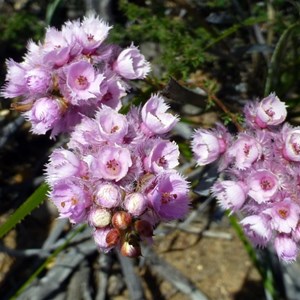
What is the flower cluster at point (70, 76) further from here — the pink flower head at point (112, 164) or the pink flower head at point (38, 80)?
the pink flower head at point (112, 164)

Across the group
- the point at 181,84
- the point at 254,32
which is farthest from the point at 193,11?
the point at 181,84

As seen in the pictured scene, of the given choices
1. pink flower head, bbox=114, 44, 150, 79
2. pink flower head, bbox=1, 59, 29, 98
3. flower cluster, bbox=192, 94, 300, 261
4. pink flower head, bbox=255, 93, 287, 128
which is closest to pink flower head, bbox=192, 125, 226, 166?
flower cluster, bbox=192, 94, 300, 261

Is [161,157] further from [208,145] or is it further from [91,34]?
[91,34]

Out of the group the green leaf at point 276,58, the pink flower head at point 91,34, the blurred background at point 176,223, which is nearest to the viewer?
the pink flower head at point 91,34

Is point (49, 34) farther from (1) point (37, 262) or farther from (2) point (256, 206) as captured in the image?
(1) point (37, 262)

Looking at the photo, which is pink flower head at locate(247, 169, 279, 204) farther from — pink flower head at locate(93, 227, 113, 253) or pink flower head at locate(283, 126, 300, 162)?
pink flower head at locate(93, 227, 113, 253)

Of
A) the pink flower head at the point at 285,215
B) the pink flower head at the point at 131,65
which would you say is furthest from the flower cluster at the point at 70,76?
the pink flower head at the point at 285,215
